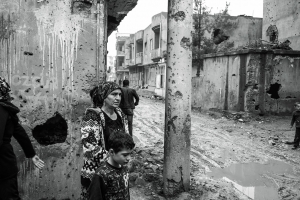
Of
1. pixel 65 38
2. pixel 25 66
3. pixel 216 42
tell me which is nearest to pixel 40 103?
pixel 25 66

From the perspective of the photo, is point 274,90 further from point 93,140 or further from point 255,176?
point 93,140

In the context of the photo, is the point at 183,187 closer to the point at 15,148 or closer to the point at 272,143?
the point at 15,148

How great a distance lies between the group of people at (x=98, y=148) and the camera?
1.79m

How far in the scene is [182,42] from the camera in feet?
12.3

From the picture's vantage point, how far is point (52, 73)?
3264 mm

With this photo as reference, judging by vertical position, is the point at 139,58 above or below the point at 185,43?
above

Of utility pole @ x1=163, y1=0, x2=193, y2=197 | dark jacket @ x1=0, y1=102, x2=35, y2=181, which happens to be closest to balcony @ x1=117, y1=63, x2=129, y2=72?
utility pole @ x1=163, y1=0, x2=193, y2=197

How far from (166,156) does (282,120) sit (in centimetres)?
835

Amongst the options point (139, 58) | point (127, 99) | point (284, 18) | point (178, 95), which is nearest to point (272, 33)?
point (284, 18)

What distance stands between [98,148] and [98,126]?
0.17m

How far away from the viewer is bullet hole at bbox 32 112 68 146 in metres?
3.29

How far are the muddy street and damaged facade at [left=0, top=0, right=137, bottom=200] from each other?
114 centimetres

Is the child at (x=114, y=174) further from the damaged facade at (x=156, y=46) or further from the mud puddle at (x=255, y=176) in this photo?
the damaged facade at (x=156, y=46)

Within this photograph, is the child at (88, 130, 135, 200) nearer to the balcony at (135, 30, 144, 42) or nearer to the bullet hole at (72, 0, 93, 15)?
the bullet hole at (72, 0, 93, 15)
